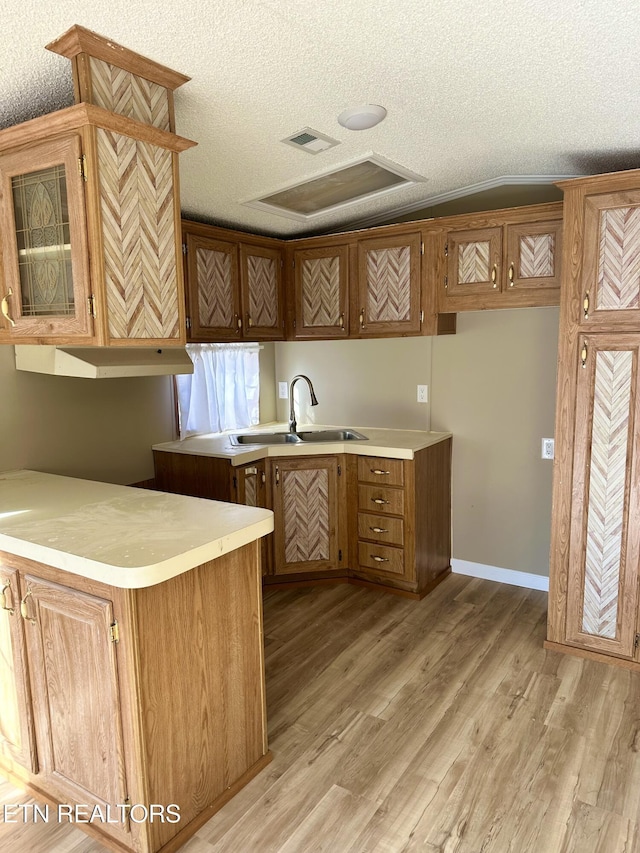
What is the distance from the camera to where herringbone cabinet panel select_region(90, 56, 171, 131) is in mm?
1835

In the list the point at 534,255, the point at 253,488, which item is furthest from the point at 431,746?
the point at 534,255

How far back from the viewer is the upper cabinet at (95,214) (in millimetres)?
1838

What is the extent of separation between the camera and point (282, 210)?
11.4ft

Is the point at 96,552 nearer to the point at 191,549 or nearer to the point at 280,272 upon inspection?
the point at 191,549

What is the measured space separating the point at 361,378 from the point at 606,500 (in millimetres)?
1850

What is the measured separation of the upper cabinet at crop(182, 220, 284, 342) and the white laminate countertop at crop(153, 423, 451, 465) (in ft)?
2.09

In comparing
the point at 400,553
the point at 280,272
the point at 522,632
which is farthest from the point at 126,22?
the point at 522,632

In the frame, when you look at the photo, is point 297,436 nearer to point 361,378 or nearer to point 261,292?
point 361,378

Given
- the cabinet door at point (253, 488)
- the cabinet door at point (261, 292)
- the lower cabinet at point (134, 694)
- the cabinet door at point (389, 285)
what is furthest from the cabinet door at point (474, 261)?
the lower cabinet at point (134, 694)

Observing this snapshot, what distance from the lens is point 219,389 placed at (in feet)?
13.2

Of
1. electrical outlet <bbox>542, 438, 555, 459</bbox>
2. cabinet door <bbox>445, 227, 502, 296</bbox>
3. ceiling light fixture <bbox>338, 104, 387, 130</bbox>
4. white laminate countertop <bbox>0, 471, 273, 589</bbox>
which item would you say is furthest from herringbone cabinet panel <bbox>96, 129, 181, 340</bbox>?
electrical outlet <bbox>542, 438, 555, 459</bbox>

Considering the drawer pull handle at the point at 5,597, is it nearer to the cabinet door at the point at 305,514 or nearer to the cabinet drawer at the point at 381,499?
the cabinet door at the point at 305,514

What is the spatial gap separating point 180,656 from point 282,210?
102 inches

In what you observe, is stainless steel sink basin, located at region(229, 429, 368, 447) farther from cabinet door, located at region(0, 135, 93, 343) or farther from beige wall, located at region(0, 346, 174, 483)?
cabinet door, located at region(0, 135, 93, 343)
